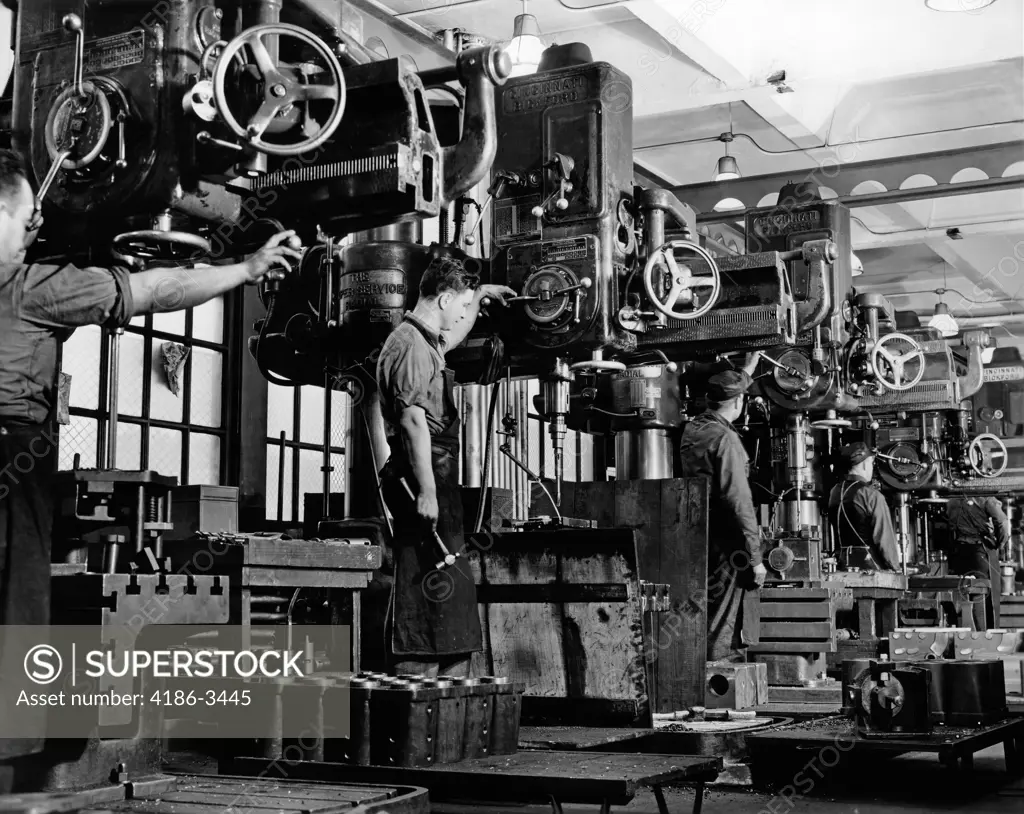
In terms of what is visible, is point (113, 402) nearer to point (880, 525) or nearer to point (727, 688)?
point (727, 688)

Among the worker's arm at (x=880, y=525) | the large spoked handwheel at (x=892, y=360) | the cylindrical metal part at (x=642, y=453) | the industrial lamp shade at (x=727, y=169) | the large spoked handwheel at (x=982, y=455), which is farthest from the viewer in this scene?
the large spoked handwheel at (x=982, y=455)

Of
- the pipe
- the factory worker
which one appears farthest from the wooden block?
the factory worker

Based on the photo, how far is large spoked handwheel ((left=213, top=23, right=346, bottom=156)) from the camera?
2.54m

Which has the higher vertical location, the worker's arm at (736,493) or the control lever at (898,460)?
the control lever at (898,460)

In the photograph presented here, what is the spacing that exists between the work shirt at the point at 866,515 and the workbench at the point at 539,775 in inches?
208

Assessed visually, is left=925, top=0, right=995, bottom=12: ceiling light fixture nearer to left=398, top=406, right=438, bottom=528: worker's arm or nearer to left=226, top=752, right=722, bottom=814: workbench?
left=398, top=406, right=438, bottom=528: worker's arm

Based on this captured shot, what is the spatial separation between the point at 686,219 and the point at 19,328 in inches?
103

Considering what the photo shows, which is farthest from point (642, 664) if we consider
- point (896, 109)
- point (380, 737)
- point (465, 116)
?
point (896, 109)

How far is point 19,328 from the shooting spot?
2541mm

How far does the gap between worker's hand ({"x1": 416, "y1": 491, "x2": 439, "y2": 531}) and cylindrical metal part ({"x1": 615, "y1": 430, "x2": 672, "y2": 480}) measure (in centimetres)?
211

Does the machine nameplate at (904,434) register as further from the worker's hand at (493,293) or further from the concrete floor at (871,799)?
the worker's hand at (493,293)

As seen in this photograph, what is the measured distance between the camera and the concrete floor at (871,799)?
3564 mm

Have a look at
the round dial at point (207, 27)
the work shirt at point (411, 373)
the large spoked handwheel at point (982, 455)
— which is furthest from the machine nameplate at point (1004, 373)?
the round dial at point (207, 27)

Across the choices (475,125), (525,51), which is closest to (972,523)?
(525,51)
